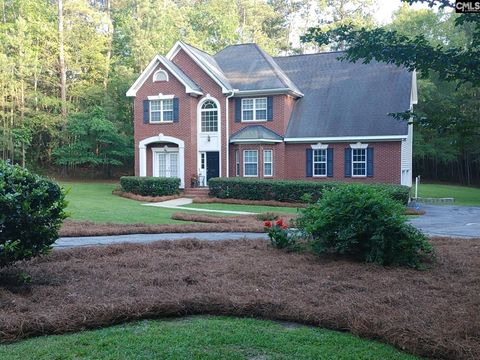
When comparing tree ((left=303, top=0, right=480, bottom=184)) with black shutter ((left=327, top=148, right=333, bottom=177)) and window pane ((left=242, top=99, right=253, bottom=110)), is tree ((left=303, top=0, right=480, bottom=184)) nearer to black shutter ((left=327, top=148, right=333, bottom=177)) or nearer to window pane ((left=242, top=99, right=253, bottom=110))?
black shutter ((left=327, top=148, right=333, bottom=177))

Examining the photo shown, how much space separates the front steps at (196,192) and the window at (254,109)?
4.71m

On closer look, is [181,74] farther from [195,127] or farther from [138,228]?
[138,228]

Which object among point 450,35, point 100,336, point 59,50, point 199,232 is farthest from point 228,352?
point 450,35

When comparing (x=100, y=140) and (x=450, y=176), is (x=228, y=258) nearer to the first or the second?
(x=100, y=140)

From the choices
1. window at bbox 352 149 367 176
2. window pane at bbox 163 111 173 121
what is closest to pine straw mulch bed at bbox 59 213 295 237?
window at bbox 352 149 367 176

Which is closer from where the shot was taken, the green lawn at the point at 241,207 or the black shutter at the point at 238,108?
the green lawn at the point at 241,207

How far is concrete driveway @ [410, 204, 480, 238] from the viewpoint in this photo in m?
13.5

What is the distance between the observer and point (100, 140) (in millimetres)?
34406

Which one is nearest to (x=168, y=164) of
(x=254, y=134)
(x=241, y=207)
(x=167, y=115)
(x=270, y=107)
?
(x=167, y=115)

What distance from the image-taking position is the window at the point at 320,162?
25.5 meters

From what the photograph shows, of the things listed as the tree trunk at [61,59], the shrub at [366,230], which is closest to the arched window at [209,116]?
the tree trunk at [61,59]

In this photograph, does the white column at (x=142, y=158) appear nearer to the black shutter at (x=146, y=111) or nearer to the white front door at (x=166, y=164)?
the white front door at (x=166, y=164)

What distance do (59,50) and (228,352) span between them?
1490 inches

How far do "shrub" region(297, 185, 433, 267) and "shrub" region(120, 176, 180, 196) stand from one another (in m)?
16.8
